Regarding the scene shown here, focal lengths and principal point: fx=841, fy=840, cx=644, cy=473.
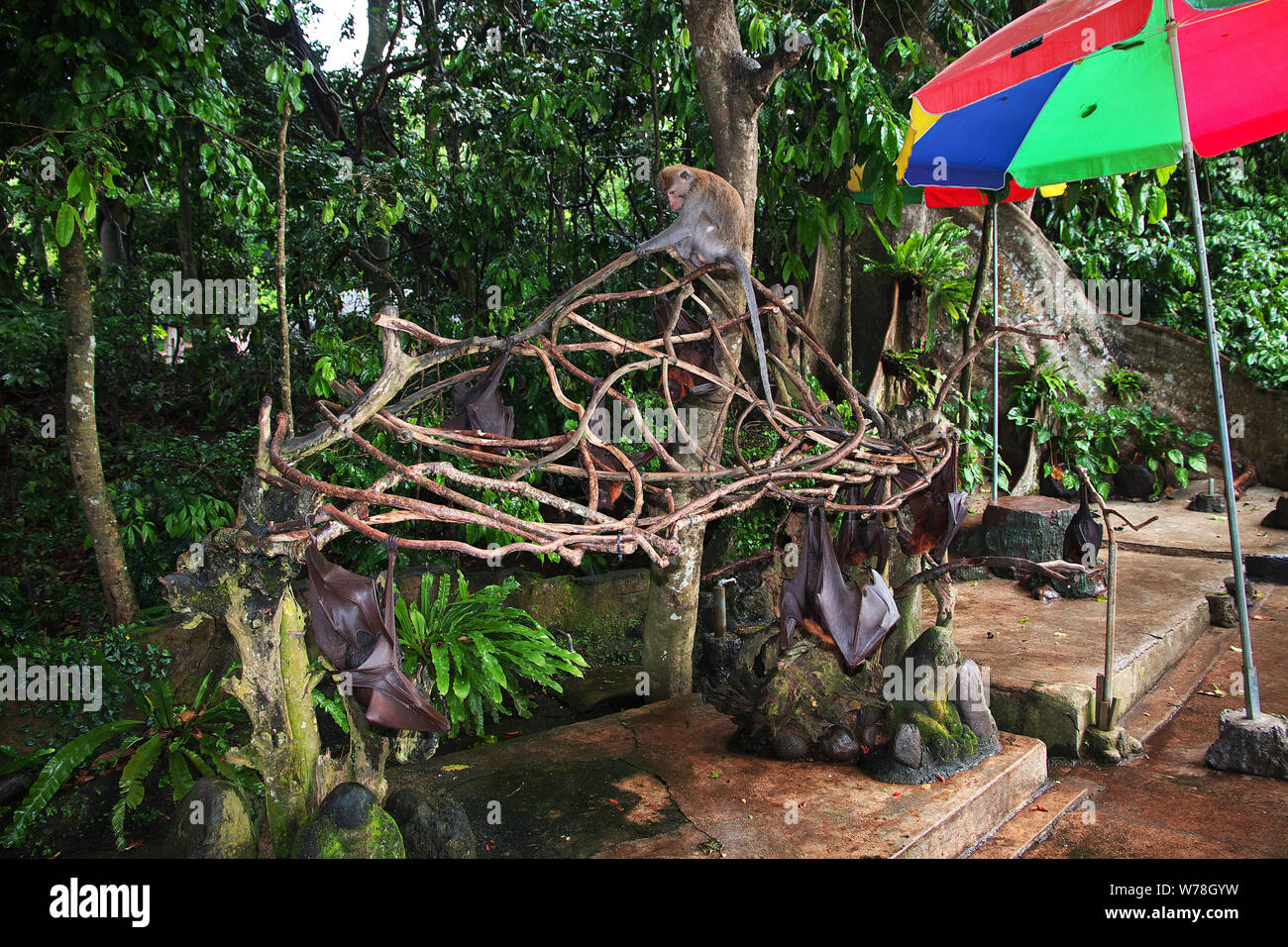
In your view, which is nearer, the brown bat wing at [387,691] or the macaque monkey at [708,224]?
the brown bat wing at [387,691]

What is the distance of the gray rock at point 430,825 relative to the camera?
256cm

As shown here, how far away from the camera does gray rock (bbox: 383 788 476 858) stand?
2564 mm

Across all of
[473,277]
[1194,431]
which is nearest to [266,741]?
[473,277]

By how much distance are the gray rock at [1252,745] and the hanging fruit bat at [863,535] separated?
5.85 ft

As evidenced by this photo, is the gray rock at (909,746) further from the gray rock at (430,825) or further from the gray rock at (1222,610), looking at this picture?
the gray rock at (1222,610)

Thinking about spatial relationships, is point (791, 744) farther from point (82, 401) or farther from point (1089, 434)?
point (1089, 434)

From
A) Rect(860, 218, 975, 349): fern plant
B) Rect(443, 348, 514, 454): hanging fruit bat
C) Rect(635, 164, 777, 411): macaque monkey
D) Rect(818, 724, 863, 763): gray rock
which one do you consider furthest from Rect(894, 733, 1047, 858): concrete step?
Rect(860, 218, 975, 349): fern plant

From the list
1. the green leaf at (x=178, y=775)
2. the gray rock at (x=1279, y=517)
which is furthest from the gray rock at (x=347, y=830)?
the gray rock at (x=1279, y=517)

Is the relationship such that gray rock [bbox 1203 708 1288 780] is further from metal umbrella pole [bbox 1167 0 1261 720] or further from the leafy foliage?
the leafy foliage

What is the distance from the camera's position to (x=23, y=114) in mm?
3838

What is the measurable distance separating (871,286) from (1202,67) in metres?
3.53

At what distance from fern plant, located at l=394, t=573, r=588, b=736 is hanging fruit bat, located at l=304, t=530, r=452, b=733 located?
198cm

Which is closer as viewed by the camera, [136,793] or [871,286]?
[136,793]

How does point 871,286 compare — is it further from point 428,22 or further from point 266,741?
point 266,741
